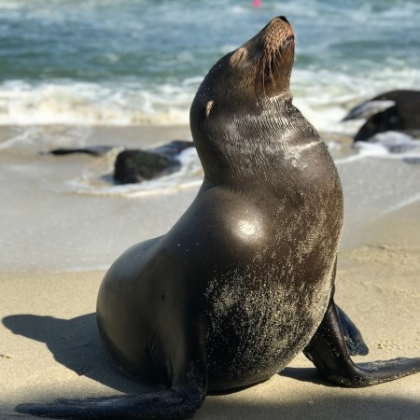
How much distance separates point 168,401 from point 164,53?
14.4 m

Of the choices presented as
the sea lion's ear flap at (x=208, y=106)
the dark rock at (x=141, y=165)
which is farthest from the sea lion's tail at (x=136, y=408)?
the dark rock at (x=141, y=165)

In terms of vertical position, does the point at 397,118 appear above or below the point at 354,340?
below

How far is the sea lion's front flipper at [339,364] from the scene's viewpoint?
4.39 meters

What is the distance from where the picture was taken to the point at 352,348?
15.9ft

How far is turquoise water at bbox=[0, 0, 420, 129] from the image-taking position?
44.3 feet

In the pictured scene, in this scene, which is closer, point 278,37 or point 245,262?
point 245,262

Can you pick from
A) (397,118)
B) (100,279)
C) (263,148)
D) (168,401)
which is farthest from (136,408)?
(397,118)

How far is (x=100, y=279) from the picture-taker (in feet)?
19.8

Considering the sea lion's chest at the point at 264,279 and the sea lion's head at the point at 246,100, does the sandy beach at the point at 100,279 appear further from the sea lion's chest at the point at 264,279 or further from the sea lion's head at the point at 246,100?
the sea lion's head at the point at 246,100

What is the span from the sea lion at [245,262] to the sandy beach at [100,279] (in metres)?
0.18

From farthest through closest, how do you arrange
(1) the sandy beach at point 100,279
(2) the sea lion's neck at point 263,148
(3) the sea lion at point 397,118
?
(3) the sea lion at point 397,118 < (1) the sandy beach at point 100,279 < (2) the sea lion's neck at point 263,148

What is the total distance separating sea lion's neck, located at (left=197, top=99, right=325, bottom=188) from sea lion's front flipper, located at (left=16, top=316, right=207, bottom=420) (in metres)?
0.65

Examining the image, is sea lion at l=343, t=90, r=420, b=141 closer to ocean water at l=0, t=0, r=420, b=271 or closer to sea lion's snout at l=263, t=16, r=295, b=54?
ocean water at l=0, t=0, r=420, b=271

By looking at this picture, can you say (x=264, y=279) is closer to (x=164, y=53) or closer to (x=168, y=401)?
(x=168, y=401)
